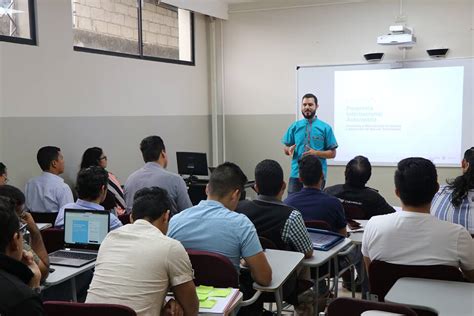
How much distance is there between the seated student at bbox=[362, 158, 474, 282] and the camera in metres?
2.07

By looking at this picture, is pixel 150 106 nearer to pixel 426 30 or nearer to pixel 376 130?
pixel 376 130

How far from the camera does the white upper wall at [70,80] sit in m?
4.47

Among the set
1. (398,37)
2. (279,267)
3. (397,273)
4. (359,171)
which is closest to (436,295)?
(397,273)

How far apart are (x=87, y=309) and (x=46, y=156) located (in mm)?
2994

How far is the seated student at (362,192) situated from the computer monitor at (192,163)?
2522mm

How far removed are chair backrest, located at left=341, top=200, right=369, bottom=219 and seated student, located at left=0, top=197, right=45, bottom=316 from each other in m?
2.54

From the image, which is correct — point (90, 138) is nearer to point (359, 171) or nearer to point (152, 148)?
point (152, 148)

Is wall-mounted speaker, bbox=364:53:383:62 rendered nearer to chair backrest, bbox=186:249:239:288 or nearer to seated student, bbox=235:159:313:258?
seated student, bbox=235:159:313:258

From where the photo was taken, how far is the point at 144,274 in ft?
6.13

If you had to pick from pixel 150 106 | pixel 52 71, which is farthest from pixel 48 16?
→ pixel 150 106

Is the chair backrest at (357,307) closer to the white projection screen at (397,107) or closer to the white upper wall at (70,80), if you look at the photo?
the white upper wall at (70,80)

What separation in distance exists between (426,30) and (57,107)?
182 inches

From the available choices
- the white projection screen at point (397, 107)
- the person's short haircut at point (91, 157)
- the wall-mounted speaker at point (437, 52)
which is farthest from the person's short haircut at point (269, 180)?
the wall-mounted speaker at point (437, 52)

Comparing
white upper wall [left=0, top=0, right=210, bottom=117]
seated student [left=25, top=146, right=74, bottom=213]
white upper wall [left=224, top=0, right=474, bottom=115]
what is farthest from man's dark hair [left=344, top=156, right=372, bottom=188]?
white upper wall [left=224, top=0, right=474, bottom=115]
